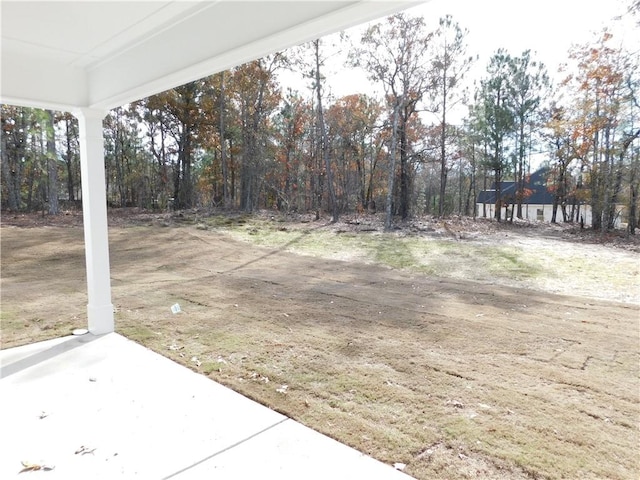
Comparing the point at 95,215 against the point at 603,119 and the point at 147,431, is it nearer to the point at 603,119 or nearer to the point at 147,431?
the point at 147,431

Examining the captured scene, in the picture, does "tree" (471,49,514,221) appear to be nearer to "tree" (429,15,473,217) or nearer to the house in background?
the house in background

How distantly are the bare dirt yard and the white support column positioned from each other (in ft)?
1.22

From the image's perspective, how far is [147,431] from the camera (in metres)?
1.95

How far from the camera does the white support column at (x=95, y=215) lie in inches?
125

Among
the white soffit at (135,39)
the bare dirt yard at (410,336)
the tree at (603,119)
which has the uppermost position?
the tree at (603,119)

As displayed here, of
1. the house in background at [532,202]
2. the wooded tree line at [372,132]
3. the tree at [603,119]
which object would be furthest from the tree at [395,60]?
the house in background at [532,202]

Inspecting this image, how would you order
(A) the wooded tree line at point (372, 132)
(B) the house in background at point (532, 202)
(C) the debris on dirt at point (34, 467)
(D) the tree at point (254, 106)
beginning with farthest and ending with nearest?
1. (B) the house in background at point (532, 202)
2. (D) the tree at point (254, 106)
3. (A) the wooded tree line at point (372, 132)
4. (C) the debris on dirt at point (34, 467)

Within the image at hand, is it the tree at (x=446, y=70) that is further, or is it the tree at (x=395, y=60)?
the tree at (x=446, y=70)

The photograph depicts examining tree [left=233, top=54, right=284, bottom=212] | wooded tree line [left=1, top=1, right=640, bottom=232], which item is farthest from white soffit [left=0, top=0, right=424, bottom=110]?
tree [left=233, top=54, right=284, bottom=212]

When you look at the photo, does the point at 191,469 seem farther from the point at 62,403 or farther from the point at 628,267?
the point at 628,267

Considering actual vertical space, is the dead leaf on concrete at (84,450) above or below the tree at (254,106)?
below

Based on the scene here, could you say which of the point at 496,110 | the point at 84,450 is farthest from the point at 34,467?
the point at 496,110

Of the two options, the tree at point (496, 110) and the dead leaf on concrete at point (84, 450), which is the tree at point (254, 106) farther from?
the dead leaf on concrete at point (84, 450)

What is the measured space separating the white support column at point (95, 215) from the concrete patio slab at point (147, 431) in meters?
0.70
